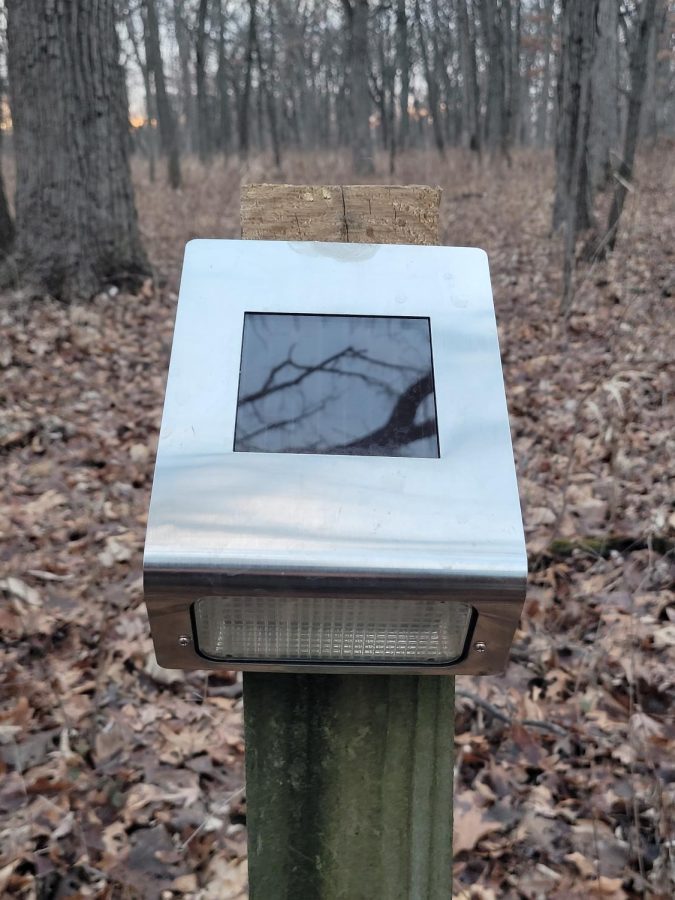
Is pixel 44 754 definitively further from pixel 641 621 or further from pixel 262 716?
pixel 641 621

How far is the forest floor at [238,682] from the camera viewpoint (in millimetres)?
2039

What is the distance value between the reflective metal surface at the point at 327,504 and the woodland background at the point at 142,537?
1238 millimetres

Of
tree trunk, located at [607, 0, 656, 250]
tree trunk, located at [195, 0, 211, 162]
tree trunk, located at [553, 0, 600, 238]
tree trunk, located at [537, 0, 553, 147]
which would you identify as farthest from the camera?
tree trunk, located at [537, 0, 553, 147]

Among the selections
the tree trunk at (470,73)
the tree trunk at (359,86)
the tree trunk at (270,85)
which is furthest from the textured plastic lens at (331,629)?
the tree trunk at (270,85)

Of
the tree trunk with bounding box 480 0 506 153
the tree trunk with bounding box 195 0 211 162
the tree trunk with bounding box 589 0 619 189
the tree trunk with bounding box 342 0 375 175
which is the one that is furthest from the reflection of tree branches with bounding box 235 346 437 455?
the tree trunk with bounding box 195 0 211 162

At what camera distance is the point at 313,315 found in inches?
44.7

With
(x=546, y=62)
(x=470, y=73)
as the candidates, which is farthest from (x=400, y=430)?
(x=546, y=62)

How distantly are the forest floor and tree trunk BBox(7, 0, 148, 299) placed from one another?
4.43 feet

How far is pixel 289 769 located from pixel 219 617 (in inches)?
14.4

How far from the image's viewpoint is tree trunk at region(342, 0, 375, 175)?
567 inches

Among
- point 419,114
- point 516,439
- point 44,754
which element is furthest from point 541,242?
point 419,114

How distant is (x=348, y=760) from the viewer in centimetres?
119

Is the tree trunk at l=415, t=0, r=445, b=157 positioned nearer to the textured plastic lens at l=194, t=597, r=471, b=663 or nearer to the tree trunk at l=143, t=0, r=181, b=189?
the tree trunk at l=143, t=0, r=181, b=189

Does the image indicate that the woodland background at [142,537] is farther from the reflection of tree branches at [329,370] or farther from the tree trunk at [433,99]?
the tree trunk at [433,99]
